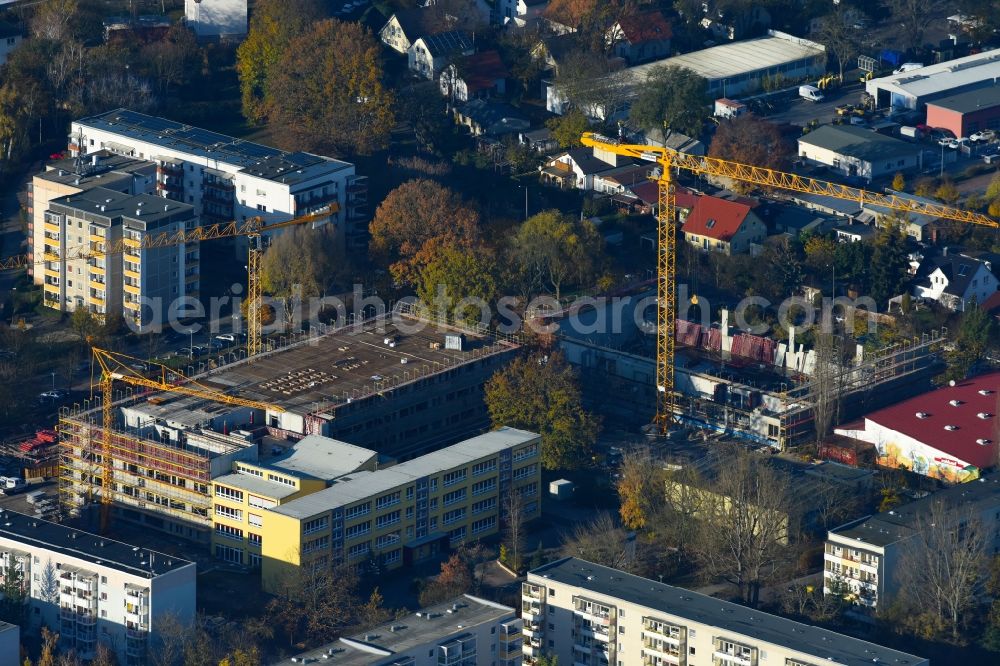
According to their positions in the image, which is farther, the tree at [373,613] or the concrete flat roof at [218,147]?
the concrete flat roof at [218,147]

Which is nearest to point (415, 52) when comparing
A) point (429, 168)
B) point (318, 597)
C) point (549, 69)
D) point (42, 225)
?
point (549, 69)

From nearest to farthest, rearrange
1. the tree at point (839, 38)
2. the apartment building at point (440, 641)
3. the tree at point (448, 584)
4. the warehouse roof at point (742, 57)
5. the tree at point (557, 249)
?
the apartment building at point (440, 641), the tree at point (448, 584), the tree at point (557, 249), the warehouse roof at point (742, 57), the tree at point (839, 38)

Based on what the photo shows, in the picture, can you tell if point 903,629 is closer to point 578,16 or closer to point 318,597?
point 318,597

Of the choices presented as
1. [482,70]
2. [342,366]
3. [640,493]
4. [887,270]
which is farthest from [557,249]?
[482,70]

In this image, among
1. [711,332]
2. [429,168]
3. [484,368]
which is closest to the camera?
[484,368]

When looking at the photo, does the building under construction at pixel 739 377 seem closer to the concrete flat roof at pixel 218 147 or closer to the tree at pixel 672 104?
the concrete flat roof at pixel 218 147

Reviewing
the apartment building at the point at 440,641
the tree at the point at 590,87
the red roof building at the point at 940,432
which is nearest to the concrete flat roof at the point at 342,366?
the red roof building at the point at 940,432

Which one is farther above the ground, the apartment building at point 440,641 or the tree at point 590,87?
the tree at point 590,87
